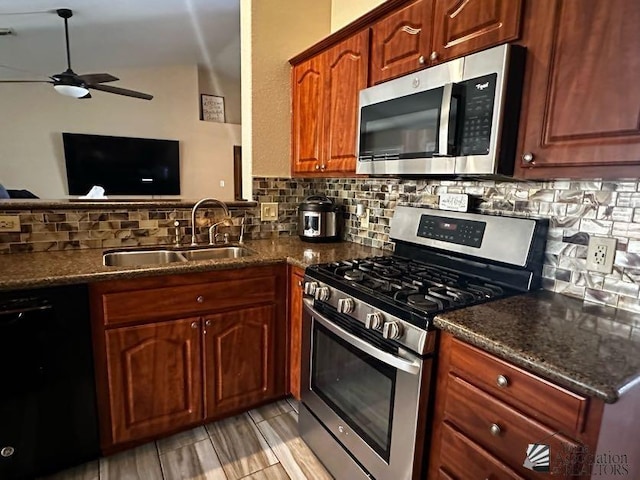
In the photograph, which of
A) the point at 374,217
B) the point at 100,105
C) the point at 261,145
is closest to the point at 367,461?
the point at 374,217

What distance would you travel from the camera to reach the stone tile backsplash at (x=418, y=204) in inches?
44.9

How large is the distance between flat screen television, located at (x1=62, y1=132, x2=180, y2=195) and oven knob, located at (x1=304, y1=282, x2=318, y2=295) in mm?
5693

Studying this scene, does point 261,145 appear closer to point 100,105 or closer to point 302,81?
point 302,81

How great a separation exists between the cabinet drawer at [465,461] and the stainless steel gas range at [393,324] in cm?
8

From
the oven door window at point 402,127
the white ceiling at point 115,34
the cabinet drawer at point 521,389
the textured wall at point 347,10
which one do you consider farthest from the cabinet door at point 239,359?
the white ceiling at point 115,34

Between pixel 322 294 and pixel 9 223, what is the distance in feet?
5.00

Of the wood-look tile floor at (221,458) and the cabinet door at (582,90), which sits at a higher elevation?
the cabinet door at (582,90)

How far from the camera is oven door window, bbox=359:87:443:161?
1.31 m

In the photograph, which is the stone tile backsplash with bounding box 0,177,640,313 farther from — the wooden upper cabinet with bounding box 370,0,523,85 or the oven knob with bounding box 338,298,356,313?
the oven knob with bounding box 338,298,356,313

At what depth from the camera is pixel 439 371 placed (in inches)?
42.6


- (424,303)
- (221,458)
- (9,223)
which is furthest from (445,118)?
(9,223)

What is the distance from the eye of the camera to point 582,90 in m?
0.97

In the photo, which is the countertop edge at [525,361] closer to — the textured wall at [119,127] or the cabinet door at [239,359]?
the cabinet door at [239,359]

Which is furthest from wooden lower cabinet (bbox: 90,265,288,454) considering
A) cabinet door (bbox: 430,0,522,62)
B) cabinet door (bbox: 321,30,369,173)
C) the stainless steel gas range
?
cabinet door (bbox: 430,0,522,62)
